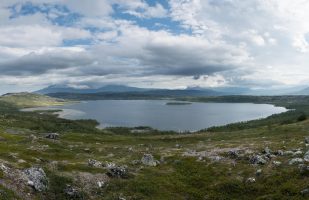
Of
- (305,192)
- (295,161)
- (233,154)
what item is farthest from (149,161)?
(305,192)

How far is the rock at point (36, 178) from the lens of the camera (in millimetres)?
44469

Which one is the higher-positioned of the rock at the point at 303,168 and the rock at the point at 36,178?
the rock at the point at 303,168

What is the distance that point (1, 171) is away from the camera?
4519 centimetres

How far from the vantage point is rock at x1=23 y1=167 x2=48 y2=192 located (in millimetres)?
44469

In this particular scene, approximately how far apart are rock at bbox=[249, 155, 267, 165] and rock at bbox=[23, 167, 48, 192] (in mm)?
36312

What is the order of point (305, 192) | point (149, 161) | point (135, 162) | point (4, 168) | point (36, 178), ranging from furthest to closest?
A: point (149, 161)
point (135, 162)
point (4, 168)
point (36, 178)
point (305, 192)

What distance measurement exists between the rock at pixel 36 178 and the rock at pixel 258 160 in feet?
119

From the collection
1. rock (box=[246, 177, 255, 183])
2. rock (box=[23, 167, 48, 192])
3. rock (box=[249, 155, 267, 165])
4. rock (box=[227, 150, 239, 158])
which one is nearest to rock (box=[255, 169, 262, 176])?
rock (box=[246, 177, 255, 183])

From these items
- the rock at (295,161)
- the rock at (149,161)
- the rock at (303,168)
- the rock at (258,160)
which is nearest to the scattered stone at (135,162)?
the rock at (149,161)

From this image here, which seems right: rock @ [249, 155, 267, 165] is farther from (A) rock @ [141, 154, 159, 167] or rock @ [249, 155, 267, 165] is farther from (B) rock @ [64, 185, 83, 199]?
(B) rock @ [64, 185, 83, 199]

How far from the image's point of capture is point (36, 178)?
151 ft

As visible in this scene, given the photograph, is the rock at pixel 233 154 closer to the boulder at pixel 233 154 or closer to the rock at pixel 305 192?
the boulder at pixel 233 154

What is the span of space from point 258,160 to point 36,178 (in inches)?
1501

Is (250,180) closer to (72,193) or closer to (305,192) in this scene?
(305,192)
